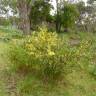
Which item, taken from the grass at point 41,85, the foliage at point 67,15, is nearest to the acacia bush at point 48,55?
the grass at point 41,85

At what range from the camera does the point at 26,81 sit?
295 inches

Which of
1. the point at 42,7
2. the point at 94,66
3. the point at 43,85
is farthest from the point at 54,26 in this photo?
the point at 43,85

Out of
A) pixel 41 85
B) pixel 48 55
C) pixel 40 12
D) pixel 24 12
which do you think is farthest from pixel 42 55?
pixel 40 12

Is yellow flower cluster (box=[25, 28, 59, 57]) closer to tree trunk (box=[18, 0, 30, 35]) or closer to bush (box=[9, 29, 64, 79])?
bush (box=[9, 29, 64, 79])

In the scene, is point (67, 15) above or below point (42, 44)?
above

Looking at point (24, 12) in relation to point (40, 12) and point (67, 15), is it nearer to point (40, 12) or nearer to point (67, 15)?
point (40, 12)

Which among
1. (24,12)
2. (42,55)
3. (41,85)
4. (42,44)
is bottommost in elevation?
(41,85)

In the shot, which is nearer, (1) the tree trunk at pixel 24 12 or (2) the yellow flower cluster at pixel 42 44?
Answer: (2) the yellow flower cluster at pixel 42 44

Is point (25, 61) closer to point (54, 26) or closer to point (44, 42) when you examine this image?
point (44, 42)

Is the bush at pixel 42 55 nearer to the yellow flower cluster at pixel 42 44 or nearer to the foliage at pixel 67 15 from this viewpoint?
the yellow flower cluster at pixel 42 44

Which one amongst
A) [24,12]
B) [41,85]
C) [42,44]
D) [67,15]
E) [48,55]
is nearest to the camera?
[48,55]

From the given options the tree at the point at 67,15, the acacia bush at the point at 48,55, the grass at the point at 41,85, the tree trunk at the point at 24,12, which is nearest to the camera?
the grass at the point at 41,85

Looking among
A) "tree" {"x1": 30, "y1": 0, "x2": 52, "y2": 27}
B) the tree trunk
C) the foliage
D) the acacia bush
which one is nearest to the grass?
the acacia bush

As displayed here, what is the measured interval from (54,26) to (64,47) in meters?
18.1
